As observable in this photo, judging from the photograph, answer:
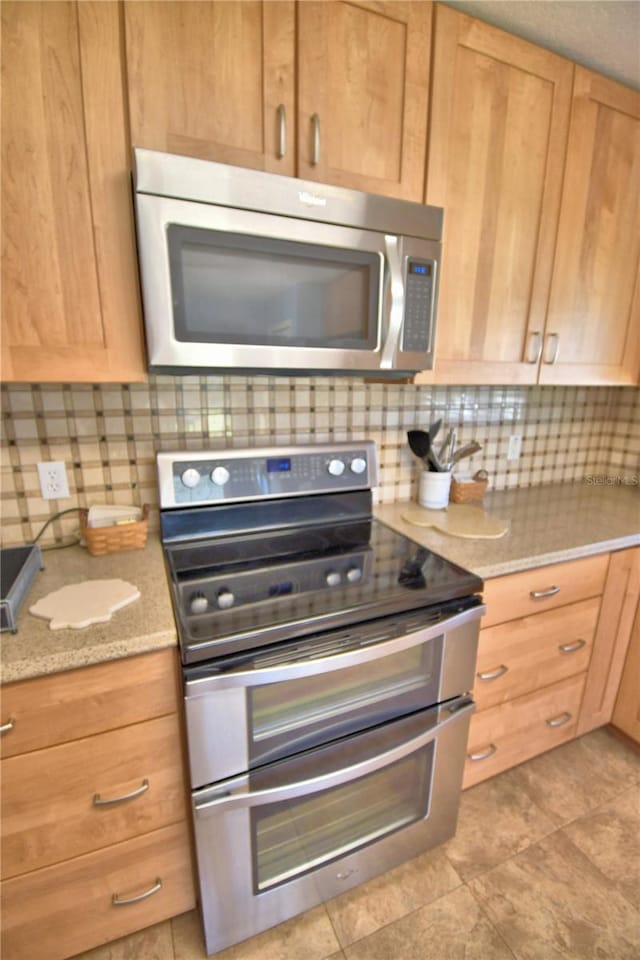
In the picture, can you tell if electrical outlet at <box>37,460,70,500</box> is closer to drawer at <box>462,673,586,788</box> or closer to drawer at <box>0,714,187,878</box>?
drawer at <box>0,714,187,878</box>

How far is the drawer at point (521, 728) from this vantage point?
1417 mm

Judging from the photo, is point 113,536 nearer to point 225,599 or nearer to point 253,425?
point 225,599

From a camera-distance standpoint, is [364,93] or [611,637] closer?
[364,93]

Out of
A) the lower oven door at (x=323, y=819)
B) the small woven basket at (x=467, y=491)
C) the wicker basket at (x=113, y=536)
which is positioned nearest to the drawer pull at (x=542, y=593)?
the lower oven door at (x=323, y=819)

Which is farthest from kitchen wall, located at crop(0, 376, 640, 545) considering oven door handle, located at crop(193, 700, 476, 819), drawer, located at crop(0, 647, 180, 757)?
oven door handle, located at crop(193, 700, 476, 819)

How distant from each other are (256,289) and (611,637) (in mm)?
1656

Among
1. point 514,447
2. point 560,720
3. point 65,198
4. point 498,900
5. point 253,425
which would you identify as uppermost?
point 65,198

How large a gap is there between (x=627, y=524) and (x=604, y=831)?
1.00m

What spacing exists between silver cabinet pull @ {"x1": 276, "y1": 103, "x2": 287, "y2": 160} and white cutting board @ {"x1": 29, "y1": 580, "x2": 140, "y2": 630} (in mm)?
1063

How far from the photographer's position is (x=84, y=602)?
97cm

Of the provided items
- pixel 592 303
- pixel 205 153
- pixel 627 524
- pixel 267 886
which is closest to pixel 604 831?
pixel 627 524

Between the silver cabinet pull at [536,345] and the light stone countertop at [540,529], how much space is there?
0.55 metres

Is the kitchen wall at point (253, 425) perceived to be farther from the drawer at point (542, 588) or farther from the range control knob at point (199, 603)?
the drawer at point (542, 588)

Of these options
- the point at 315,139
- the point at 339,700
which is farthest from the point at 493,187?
the point at 339,700
